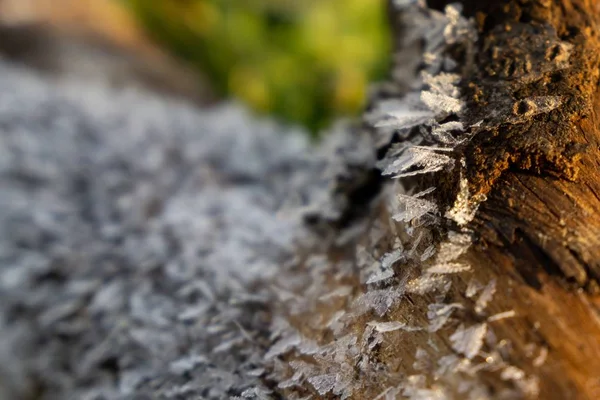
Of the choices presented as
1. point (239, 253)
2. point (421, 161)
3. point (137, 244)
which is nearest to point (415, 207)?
point (421, 161)

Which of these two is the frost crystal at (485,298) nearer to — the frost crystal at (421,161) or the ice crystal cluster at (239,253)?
the ice crystal cluster at (239,253)

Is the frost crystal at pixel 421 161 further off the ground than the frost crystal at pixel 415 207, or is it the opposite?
the frost crystal at pixel 421 161

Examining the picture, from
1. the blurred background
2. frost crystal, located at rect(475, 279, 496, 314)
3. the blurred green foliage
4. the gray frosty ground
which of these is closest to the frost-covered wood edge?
frost crystal, located at rect(475, 279, 496, 314)

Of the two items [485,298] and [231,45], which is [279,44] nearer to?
[231,45]

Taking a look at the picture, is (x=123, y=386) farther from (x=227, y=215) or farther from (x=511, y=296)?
(x=511, y=296)

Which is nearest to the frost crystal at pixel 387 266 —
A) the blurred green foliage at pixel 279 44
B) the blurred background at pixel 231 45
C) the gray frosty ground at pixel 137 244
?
the gray frosty ground at pixel 137 244

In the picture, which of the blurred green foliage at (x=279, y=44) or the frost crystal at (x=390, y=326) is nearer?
the frost crystal at (x=390, y=326)

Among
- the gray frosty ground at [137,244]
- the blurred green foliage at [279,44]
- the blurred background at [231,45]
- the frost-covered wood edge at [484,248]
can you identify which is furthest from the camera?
the blurred green foliage at [279,44]

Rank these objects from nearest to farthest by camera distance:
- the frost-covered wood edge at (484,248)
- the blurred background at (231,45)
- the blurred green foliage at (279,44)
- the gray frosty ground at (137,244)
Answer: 1. the frost-covered wood edge at (484,248)
2. the gray frosty ground at (137,244)
3. the blurred background at (231,45)
4. the blurred green foliage at (279,44)
